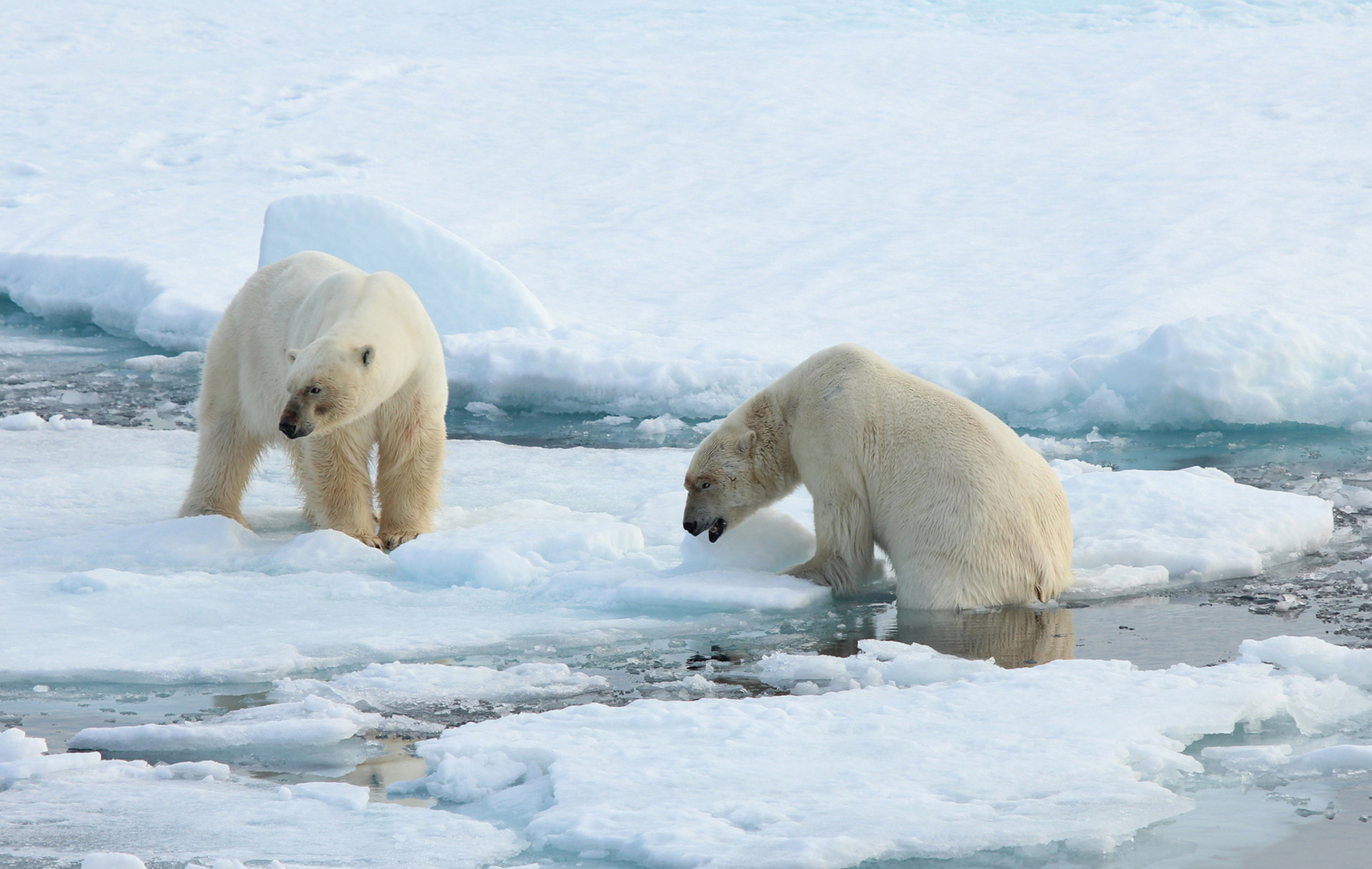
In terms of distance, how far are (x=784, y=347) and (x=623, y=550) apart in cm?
395

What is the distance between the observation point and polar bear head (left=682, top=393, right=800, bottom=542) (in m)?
5.00

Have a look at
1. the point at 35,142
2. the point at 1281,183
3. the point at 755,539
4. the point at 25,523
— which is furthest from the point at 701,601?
the point at 35,142

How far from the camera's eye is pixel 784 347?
29.5 feet

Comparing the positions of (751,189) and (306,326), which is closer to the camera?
(306,326)

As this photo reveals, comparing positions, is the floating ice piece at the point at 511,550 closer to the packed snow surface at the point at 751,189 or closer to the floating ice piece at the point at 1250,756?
the floating ice piece at the point at 1250,756

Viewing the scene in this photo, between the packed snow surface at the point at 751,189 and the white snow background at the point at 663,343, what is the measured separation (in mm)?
54

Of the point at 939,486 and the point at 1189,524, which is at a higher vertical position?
the point at 939,486

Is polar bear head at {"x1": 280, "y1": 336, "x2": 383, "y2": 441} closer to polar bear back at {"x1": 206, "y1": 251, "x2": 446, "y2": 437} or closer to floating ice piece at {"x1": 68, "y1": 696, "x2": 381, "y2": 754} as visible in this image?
polar bear back at {"x1": 206, "y1": 251, "x2": 446, "y2": 437}

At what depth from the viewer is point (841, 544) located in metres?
4.68

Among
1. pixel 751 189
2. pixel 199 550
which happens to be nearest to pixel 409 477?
pixel 199 550

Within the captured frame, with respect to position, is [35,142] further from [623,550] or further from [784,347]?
[623,550]

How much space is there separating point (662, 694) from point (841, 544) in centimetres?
119

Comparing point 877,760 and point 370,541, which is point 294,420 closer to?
point 370,541

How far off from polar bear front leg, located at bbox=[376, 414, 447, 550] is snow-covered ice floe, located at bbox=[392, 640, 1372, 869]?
86.7 inches
